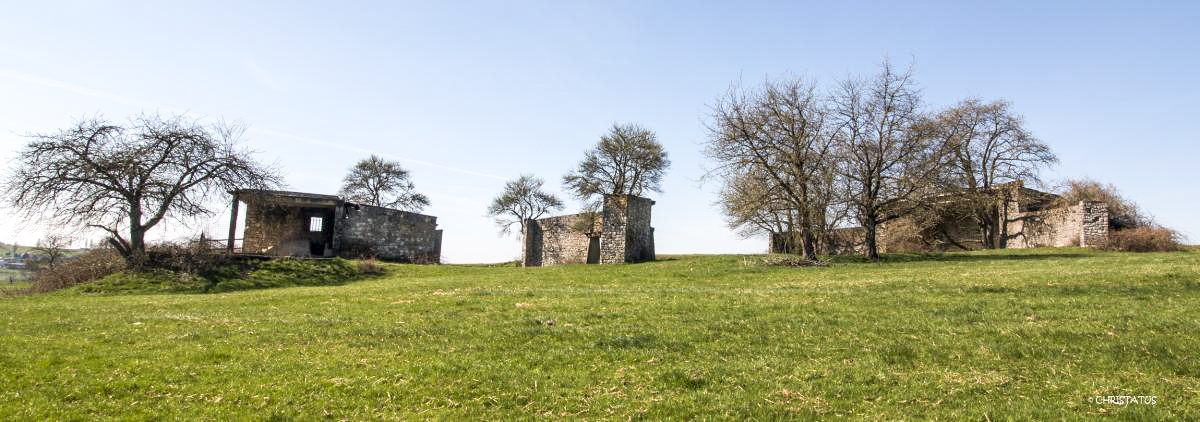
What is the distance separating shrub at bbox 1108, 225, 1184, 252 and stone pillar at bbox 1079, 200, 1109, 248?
58 cm

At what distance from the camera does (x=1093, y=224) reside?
119 ft

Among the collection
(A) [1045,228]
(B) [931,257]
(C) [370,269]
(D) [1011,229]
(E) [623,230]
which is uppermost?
(D) [1011,229]

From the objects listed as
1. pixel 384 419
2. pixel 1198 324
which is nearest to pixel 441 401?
pixel 384 419

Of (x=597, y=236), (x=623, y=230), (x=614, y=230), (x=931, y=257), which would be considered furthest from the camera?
(x=597, y=236)

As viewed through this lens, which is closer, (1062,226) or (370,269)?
(370,269)

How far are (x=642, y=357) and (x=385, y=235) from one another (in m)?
36.8

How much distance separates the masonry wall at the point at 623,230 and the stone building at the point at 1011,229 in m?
8.78

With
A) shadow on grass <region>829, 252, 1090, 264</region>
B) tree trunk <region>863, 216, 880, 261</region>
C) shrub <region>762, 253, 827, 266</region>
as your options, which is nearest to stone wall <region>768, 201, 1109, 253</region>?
tree trunk <region>863, 216, 880, 261</region>

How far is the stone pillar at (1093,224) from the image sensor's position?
36.1 meters

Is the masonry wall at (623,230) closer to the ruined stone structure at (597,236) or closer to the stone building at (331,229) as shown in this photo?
the ruined stone structure at (597,236)

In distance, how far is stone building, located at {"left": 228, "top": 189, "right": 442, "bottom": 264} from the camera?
135ft

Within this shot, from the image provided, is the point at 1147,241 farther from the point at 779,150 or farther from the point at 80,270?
the point at 80,270

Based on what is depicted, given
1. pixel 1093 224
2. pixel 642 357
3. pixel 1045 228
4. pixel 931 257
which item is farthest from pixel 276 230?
pixel 1093 224

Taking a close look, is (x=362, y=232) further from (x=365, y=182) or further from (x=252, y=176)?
(x=365, y=182)
